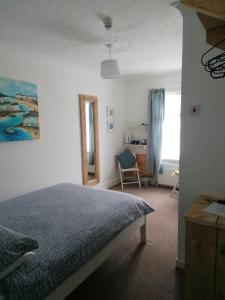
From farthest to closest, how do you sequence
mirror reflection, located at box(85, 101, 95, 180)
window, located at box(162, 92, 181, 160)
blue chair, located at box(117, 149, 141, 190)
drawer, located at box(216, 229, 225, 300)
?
blue chair, located at box(117, 149, 141, 190) → window, located at box(162, 92, 181, 160) → mirror reflection, located at box(85, 101, 95, 180) → drawer, located at box(216, 229, 225, 300)

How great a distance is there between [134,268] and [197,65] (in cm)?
203

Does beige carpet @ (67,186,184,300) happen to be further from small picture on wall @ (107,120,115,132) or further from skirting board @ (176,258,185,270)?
small picture on wall @ (107,120,115,132)

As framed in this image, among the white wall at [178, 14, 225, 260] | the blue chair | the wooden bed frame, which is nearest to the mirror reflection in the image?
the blue chair

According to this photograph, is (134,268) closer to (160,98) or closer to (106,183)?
(106,183)

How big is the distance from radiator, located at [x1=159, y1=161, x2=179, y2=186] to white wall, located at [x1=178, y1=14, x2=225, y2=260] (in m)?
2.61

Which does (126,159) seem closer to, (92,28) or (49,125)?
(49,125)

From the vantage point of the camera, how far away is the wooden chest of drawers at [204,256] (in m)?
1.42

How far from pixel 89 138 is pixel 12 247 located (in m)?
3.11

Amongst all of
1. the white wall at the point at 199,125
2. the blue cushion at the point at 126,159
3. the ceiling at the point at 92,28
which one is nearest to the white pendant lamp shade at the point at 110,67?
the ceiling at the point at 92,28

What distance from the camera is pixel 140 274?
6.82ft

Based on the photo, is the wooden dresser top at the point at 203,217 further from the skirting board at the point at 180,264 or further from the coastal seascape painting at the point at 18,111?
the coastal seascape painting at the point at 18,111

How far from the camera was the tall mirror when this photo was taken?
3.98 metres

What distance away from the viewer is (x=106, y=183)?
15.5ft

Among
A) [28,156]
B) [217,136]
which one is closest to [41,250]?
[217,136]
